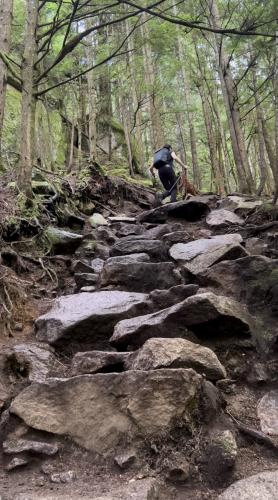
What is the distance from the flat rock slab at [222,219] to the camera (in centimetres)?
870

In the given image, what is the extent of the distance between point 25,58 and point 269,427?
7420 mm

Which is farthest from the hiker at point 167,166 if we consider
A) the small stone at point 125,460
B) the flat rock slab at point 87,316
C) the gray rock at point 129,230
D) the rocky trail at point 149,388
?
the small stone at point 125,460

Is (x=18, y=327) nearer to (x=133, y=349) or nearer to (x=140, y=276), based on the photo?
(x=133, y=349)

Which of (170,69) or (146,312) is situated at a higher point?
(170,69)

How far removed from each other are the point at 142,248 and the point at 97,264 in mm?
736

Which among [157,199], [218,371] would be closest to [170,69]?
[157,199]

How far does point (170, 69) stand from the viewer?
19.3 metres

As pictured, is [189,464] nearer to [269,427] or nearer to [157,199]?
[269,427]

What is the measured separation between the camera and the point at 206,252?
6195 millimetres

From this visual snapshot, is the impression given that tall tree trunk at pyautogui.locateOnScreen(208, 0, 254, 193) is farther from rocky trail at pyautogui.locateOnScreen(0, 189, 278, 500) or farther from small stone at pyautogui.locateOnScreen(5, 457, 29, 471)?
small stone at pyautogui.locateOnScreen(5, 457, 29, 471)

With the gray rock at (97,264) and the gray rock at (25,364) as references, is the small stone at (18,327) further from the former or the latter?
the gray rock at (97,264)

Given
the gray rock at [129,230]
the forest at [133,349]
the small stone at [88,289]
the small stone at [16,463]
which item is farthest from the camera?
the gray rock at [129,230]

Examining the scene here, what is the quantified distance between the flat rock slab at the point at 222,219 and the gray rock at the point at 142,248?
5.74 ft

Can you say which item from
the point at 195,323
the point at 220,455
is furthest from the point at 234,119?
the point at 220,455
